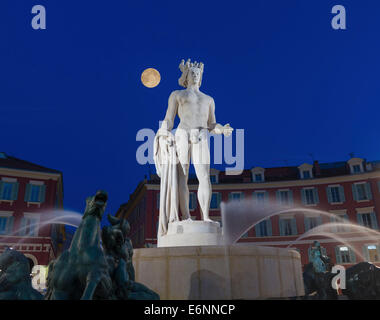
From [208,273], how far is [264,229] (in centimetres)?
3295

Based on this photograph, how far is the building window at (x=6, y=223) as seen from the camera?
31.0m

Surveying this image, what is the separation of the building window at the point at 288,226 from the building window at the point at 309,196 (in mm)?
2512

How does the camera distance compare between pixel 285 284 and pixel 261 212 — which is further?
pixel 261 212

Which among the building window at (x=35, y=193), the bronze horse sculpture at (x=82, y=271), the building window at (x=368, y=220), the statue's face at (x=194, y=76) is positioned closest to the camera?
the bronze horse sculpture at (x=82, y=271)

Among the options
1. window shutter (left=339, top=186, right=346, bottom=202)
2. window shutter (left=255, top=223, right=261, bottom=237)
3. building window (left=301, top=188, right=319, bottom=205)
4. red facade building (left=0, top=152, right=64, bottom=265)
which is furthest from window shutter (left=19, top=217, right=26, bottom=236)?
window shutter (left=339, top=186, right=346, bottom=202)

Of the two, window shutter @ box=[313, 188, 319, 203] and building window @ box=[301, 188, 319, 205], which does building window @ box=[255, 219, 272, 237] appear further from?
window shutter @ box=[313, 188, 319, 203]

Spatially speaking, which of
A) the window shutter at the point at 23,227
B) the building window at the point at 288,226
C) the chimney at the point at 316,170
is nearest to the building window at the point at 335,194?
the chimney at the point at 316,170

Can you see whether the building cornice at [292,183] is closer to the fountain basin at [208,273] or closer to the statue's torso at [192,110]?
the statue's torso at [192,110]

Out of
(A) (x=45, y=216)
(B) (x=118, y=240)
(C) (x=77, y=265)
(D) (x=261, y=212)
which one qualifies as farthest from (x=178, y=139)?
(D) (x=261, y=212)

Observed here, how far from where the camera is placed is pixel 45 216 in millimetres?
32656

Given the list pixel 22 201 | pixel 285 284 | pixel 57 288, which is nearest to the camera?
pixel 57 288

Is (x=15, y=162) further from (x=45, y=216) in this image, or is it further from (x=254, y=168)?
(x=254, y=168)

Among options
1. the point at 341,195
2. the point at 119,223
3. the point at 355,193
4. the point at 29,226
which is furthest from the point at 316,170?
the point at 119,223
